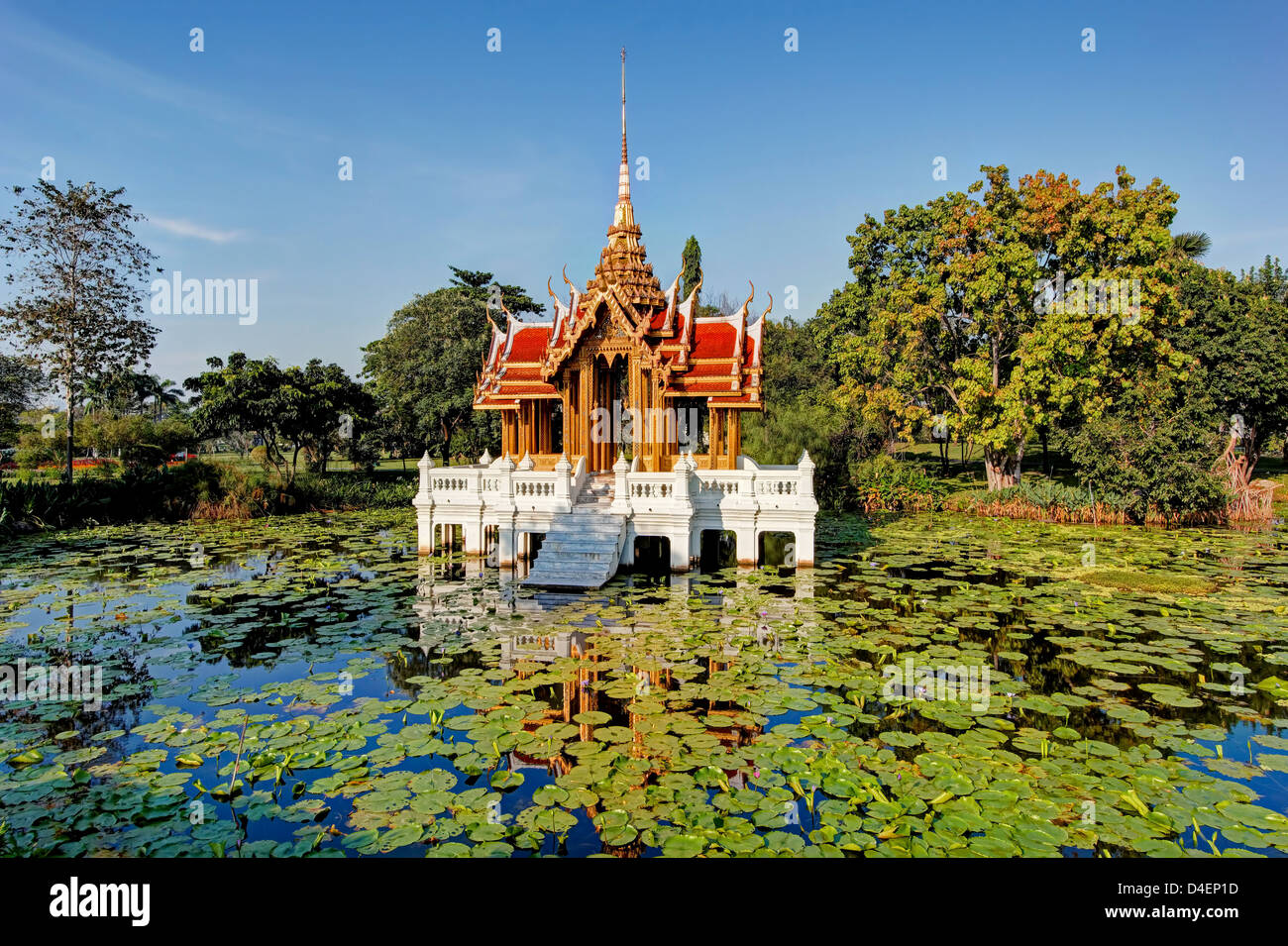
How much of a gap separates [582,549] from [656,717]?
703 centimetres

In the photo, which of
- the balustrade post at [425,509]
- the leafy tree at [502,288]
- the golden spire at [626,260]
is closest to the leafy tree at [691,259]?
the leafy tree at [502,288]

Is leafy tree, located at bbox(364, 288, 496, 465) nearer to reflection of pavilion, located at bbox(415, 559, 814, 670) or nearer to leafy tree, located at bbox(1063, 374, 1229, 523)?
reflection of pavilion, located at bbox(415, 559, 814, 670)

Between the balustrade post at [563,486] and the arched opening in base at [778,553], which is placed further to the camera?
the arched opening in base at [778,553]

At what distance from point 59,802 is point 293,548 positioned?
12.1m

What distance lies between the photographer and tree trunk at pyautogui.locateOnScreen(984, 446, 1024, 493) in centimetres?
2542

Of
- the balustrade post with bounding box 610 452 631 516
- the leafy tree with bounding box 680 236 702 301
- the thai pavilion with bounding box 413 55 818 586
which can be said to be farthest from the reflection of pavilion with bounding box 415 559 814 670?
the leafy tree with bounding box 680 236 702 301

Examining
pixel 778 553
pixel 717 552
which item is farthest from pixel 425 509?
pixel 778 553

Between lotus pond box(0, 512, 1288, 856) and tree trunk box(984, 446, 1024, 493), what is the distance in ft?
40.2

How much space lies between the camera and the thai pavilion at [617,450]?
14328 millimetres

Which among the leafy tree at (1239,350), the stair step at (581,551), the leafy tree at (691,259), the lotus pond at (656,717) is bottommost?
the lotus pond at (656,717)

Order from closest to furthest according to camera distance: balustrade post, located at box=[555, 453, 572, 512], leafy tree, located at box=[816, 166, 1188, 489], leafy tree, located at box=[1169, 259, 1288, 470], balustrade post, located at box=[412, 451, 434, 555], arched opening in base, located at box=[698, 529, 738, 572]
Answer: balustrade post, located at box=[555, 453, 572, 512]
arched opening in base, located at box=[698, 529, 738, 572]
balustrade post, located at box=[412, 451, 434, 555]
leafy tree, located at box=[816, 166, 1188, 489]
leafy tree, located at box=[1169, 259, 1288, 470]

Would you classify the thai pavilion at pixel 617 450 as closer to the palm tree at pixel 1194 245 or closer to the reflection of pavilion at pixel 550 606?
the reflection of pavilion at pixel 550 606

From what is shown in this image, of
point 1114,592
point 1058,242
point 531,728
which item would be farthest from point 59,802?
point 1058,242

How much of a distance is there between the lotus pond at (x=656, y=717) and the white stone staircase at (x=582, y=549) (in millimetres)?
757
